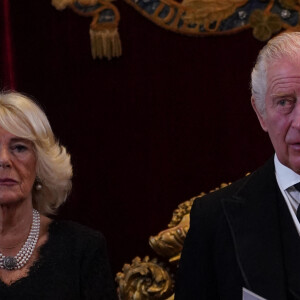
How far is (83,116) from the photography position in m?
2.50

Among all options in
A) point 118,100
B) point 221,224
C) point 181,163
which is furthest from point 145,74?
point 221,224

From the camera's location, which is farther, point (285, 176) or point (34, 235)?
point (34, 235)

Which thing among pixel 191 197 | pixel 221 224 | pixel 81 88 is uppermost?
pixel 81 88

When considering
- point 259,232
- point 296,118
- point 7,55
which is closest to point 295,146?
point 296,118

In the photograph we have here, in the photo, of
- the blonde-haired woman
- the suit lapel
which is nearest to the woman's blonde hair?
the blonde-haired woman

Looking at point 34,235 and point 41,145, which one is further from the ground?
point 41,145

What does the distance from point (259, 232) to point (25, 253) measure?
584mm

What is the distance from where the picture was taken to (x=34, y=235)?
208 cm

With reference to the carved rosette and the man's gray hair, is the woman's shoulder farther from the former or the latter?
the man's gray hair

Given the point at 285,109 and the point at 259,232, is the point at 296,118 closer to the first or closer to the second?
the point at 285,109

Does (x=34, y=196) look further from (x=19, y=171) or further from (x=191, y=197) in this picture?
(x=191, y=197)

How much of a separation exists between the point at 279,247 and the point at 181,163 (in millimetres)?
777

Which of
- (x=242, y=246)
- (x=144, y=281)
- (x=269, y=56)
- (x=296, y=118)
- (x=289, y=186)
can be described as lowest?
(x=144, y=281)

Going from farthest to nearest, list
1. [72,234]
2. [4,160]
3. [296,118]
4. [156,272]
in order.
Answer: [156,272] → [72,234] → [4,160] → [296,118]
